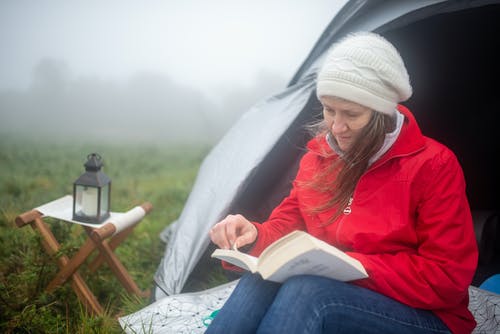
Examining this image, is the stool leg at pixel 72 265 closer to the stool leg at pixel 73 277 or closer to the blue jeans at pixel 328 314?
the stool leg at pixel 73 277

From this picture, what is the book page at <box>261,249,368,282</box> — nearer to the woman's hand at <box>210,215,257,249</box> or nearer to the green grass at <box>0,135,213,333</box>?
the woman's hand at <box>210,215,257,249</box>

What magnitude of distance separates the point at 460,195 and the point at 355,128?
318mm

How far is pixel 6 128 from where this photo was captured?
20.8ft

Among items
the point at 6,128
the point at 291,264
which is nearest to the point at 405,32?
the point at 291,264

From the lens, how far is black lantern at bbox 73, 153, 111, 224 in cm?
180

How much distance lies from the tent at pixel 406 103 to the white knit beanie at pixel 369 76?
1.92ft

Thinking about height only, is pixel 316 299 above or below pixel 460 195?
below

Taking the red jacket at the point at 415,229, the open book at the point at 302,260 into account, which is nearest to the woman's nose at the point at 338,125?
the red jacket at the point at 415,229

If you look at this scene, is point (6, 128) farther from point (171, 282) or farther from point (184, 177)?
point (171, 282)

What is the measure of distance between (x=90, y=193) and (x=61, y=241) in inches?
14.1

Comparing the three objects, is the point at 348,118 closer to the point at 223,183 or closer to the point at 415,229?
the point at 415,229

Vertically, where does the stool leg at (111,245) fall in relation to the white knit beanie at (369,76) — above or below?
below

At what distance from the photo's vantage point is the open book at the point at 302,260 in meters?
0.87

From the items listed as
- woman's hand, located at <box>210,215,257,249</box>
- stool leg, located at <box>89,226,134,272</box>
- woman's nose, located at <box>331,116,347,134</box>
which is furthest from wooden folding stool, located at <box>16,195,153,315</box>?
woman's nose, located at <box>331,116,347,134</box>
